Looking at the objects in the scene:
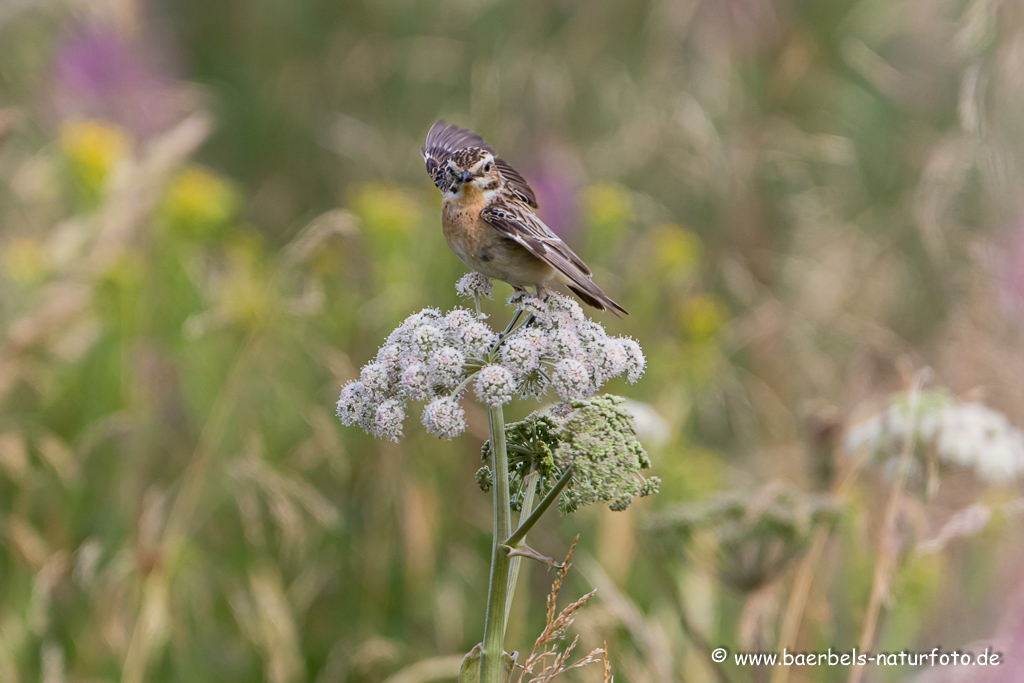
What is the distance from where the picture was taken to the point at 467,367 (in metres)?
1.45

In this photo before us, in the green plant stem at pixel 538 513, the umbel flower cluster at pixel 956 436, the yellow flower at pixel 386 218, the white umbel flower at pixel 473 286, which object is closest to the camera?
the green plant stem at pixel 538 513

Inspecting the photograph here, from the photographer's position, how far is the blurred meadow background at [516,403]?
280 cm

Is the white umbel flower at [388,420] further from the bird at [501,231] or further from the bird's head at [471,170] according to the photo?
the bird's head at [471,170]

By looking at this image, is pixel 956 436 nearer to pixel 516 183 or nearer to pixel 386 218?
pixel 516 183

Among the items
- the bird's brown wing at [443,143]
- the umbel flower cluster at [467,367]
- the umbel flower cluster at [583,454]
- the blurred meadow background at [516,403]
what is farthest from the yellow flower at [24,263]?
the umbel flower cluster at [583,454]

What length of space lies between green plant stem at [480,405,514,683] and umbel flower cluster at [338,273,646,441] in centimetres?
5

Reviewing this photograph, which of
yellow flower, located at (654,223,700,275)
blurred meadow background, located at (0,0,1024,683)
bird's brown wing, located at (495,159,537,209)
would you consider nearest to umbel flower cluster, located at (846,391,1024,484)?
blurred meadow background, located at (0,0,1024,683)

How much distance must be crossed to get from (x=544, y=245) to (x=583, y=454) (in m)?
0.41

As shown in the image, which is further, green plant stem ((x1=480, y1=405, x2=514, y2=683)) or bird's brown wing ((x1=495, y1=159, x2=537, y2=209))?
bird's brown wing ((x1=495, y1=159, x2=537, y2=209))

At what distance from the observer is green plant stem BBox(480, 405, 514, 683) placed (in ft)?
4.34

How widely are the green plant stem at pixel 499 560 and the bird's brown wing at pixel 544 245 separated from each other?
0.30 metres

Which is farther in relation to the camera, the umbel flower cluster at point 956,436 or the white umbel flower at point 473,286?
the umbel flower cluster at point 956,436

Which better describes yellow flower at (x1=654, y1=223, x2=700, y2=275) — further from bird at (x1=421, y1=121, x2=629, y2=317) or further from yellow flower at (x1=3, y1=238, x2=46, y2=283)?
yellow flower at (x1=3, y1=238, x2=46, y2=283)

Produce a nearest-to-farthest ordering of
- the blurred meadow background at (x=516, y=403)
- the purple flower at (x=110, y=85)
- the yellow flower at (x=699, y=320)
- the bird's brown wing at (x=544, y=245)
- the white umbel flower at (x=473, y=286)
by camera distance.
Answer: the bird's brown wing at (x=544, y=245) < the white umbel flower at (x=473, y=286) < the blurred meadow background at (x=516, y=403) < the yellow flower at (x=699, y=320) < the purple flower at (x=110, y=85)
